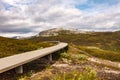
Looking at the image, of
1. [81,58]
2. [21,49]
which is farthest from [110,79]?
[21,49]

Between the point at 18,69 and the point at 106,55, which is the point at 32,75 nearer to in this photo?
the point at 18,69

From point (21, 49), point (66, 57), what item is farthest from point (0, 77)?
point (21, 49)

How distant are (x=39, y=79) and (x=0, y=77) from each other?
11.1 feet

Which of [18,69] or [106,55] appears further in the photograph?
[106,55]

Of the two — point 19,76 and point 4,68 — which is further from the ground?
point 4,68

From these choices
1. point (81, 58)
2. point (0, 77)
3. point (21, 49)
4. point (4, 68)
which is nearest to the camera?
point (4, 68)

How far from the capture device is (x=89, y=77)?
19.7 metres

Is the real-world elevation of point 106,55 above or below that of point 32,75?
below

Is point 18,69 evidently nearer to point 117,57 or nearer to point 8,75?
point 8,75

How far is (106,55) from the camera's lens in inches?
3115

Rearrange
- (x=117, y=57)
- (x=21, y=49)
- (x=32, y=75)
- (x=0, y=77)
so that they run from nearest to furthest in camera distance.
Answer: (x=0, y=77) → (x=32, y=75) → (x=21, y=49) → (x=117, y=57)

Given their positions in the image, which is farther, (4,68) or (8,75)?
(8,75)

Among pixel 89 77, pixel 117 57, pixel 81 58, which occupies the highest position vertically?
pixel 89 77

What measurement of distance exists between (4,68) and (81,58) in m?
29.1
